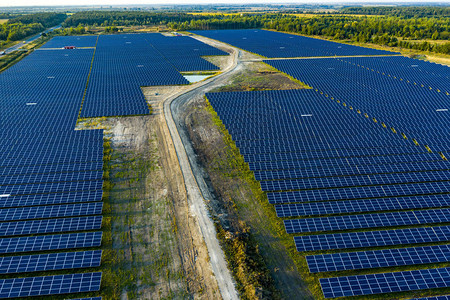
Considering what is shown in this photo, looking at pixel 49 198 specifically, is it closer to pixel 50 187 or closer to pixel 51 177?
pixel 50 187

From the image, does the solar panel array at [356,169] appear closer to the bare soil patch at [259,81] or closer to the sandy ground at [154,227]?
the bare soil patch at [259,81]

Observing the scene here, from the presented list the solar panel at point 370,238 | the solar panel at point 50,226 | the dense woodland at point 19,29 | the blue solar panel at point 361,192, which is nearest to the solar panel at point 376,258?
the solar panel at point 370,238

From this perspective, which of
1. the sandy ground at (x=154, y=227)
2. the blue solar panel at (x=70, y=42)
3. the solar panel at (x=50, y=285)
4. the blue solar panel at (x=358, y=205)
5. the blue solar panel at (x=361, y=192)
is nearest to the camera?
the solar panel at (x=50, y=285)

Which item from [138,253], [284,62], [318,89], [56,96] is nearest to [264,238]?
[138,253]

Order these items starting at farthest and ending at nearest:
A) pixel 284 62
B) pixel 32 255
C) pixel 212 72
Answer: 1. pixel 284 62
2. pixel 212 72
3. pixel 32 255

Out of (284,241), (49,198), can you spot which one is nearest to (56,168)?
(49,198)

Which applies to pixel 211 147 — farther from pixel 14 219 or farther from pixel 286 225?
pixel 14 219
